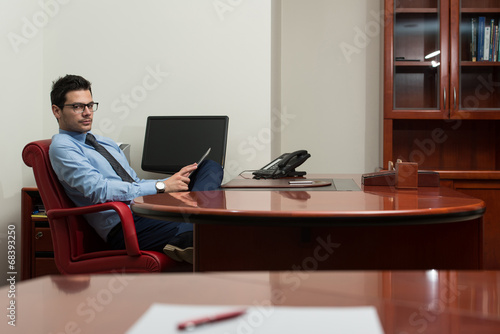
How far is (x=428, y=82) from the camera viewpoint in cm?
376

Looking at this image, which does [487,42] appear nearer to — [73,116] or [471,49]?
[471,49]

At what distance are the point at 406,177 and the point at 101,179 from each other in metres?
1.29

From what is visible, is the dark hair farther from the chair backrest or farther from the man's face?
the chair backrest

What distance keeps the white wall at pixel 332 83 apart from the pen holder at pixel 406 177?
232cm

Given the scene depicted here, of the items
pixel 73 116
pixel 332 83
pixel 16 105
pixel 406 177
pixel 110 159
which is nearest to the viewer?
pixel 406 177

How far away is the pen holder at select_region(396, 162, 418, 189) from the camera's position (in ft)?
5.94

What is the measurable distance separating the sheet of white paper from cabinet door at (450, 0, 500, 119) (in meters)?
3.60

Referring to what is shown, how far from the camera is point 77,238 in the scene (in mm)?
2123

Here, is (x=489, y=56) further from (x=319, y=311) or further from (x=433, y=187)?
(x=319, y=311)

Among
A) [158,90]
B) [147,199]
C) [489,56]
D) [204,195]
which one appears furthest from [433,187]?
[489,56]

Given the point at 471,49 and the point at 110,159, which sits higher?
the point at 471,49

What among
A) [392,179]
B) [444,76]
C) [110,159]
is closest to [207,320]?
[392,179]

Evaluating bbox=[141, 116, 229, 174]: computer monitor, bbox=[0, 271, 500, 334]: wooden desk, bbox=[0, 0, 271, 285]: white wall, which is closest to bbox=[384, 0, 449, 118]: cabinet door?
bbox=[0, 0, 271, 285]: white wall

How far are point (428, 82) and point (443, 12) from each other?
0.50 meters
